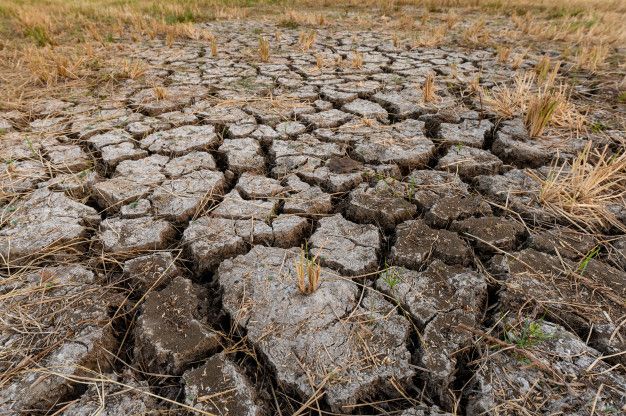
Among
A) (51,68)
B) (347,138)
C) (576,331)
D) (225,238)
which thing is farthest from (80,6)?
(576,331)

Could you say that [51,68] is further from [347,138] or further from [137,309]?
[137,309]

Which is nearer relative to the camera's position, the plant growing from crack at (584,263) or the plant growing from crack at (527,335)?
the plant growing from crack at (527,335)

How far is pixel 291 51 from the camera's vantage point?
4785mm

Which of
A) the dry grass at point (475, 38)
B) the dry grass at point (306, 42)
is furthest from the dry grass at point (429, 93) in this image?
the dry grass at point (475, 38)

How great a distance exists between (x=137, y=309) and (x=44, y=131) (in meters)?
1.88

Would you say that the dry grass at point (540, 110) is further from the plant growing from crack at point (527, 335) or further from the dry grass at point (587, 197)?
the plant growing from crack at point (527, 335)

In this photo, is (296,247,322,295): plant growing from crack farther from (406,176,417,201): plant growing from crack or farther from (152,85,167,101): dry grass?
(152,85,167,101): dry grass

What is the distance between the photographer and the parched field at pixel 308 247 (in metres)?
1.22

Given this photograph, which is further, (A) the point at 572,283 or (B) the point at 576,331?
(A) the point at 572,283

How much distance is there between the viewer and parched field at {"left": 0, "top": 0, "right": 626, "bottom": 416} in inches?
48.1

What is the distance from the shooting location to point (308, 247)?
Result: 5.80 ft

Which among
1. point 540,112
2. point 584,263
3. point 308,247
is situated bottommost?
point 308,247

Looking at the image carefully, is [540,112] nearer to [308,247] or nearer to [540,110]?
[540,110]

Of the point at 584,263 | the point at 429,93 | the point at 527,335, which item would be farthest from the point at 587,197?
the point at 429,93
